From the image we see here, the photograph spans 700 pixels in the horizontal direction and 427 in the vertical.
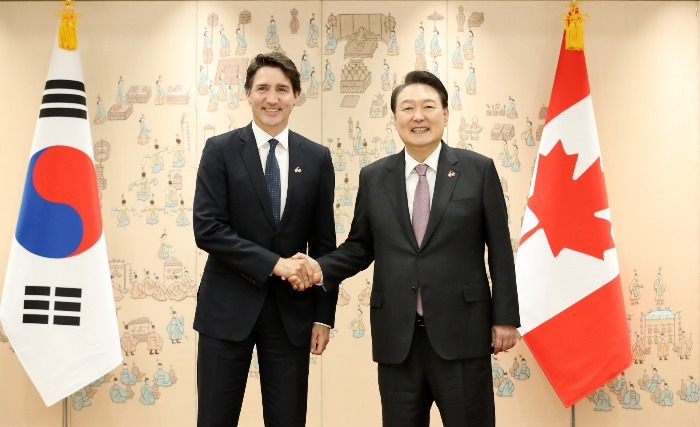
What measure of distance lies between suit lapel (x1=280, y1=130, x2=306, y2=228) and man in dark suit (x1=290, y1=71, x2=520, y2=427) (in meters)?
0.22

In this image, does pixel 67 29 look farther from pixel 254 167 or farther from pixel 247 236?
pixel 247 236

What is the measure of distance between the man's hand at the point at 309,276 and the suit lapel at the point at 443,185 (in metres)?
0.39

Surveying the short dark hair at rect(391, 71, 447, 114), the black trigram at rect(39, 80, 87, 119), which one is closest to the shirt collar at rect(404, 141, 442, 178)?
the short dark hair at rect(391, 71, 447, 114)

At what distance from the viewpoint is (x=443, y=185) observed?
8.04 ft

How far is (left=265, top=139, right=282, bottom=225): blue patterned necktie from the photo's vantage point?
2.52 m

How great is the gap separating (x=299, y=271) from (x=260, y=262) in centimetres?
14

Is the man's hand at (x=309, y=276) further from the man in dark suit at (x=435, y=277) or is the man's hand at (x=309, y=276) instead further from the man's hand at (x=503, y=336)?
the man's hand at (x=503, y=336)

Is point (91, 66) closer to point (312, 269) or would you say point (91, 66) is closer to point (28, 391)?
point (28, 391)

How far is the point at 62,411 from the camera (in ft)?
13.7

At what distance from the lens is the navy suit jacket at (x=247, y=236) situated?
243 centimetres

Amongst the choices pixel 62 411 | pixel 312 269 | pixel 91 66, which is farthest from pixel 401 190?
pixel 62 411

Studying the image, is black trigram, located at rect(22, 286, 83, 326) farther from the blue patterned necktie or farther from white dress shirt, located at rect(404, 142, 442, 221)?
white dress shirt, located at rect(404, 142, 442, 221)

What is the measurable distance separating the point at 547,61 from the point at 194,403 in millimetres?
2931

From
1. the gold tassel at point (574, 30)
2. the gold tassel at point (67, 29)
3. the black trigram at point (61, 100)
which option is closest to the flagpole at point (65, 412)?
the black trigram at point (61, 100)
